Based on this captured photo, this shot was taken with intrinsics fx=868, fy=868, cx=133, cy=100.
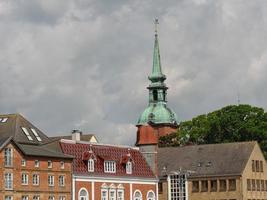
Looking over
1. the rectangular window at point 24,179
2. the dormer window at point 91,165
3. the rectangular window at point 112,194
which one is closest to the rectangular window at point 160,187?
the rectangular window at point 112,194

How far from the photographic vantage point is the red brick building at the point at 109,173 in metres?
109

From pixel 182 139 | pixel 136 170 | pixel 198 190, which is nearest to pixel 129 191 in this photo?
pixel 136 170

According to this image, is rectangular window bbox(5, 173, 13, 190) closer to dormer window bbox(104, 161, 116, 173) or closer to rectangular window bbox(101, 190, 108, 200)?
rectangular window bbox(101, 190, 108, 200)

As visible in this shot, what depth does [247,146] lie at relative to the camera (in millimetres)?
122812

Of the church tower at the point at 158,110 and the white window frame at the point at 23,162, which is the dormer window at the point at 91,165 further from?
the church tower at the point at 158,110

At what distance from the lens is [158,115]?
176 metres

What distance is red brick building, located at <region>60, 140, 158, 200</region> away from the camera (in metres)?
109

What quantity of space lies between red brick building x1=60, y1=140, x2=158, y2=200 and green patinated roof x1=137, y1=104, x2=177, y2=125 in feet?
172

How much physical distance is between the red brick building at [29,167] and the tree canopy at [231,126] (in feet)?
119

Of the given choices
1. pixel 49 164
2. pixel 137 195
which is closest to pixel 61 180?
pixel 49 164

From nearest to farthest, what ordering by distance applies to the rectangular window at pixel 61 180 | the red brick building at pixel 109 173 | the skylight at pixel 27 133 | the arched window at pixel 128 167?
the rectangular window at pixel 61 180 → the red brick building at pixel 109 173 → the skylight at pixel 27 133 → the arched window at pixel 128 167

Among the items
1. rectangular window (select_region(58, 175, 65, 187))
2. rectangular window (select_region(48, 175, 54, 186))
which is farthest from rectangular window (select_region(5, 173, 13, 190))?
A: rectangular window (select_region(58, 175, 65, 187))

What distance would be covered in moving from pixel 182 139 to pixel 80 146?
3801cm

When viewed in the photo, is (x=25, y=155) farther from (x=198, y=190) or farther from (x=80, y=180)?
(x=198, y=190)
